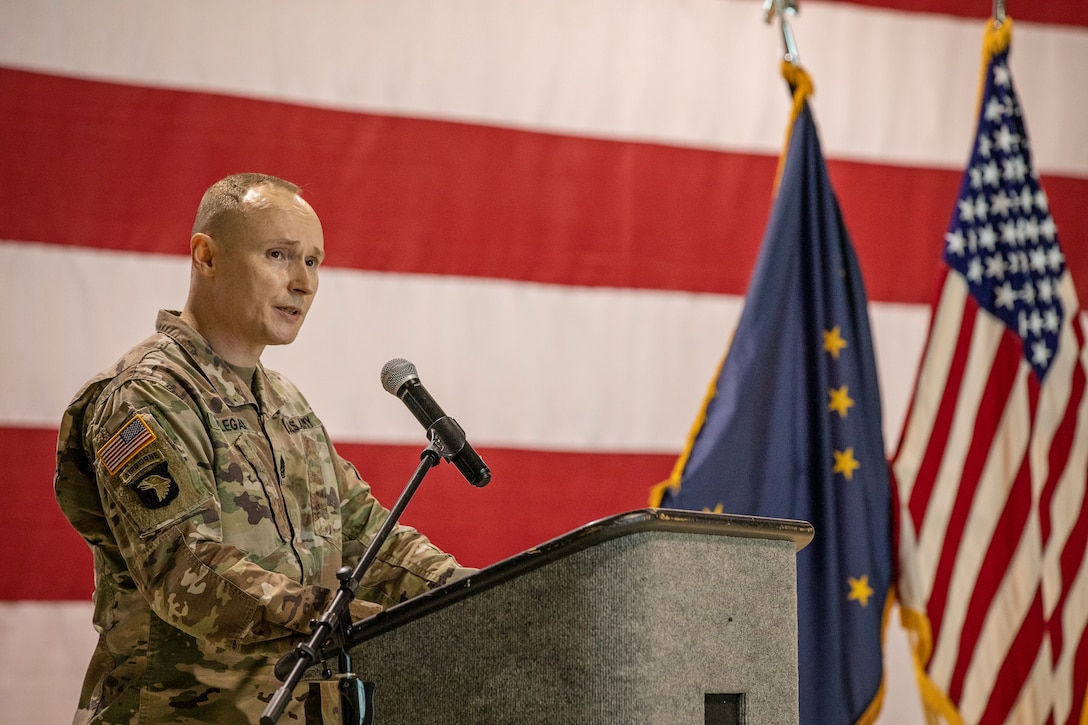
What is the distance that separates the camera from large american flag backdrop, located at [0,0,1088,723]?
2.50 m

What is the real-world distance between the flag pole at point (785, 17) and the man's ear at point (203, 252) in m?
1.61

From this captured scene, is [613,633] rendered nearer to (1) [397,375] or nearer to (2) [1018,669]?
(1) [397,375]

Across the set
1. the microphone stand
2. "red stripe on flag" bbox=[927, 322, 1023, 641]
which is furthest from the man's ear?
"red stripe on flag" bbox=[927, 322, 1023, 641]

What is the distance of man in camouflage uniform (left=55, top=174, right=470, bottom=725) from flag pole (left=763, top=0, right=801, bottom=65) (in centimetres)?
151

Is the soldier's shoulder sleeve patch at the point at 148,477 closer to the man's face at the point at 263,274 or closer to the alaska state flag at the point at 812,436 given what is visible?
the man's face at the point at 263,274

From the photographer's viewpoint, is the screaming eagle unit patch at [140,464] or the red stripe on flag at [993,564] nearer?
the screaming eagle unit patch at [140,464]

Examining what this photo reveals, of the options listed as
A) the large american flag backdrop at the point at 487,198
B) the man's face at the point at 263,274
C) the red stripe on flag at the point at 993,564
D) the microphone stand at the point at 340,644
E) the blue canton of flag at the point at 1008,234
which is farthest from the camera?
the blue canton of flag at the point at 1008,234

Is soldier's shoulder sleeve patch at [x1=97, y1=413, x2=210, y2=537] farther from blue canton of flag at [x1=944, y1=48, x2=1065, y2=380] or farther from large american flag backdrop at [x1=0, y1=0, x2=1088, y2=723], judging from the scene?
blue canton of flag at [x1=944, y1=48, x2=1065, y2=380]

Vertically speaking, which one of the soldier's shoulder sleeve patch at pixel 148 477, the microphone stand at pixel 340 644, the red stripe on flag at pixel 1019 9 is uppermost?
the red stripe on flag at pixel 1019 9

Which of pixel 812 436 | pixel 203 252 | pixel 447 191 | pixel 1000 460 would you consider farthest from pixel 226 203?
pixel 1000 460

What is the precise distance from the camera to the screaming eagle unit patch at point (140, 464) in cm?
132

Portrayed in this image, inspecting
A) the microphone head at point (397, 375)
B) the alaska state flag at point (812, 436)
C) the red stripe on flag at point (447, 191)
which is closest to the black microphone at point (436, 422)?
the microphone head at point (397, 375)

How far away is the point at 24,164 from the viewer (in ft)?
8.20

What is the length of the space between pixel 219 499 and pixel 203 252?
0.37 m
